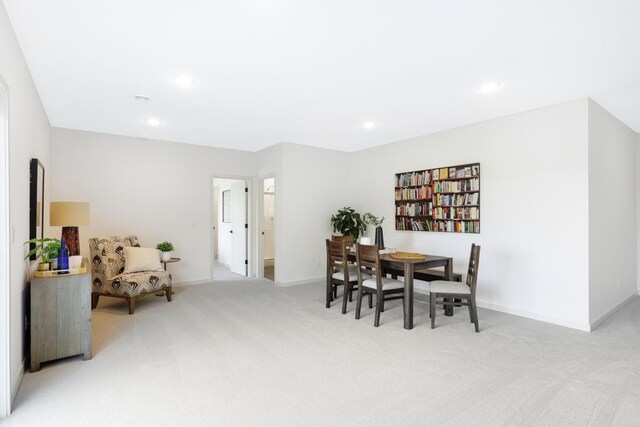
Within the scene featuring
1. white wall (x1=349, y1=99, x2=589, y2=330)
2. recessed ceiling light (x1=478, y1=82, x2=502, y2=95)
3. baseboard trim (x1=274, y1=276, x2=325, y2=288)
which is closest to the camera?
Answer: recessed ceiling light (x1=478, y1=82, x2=502, y2=95)

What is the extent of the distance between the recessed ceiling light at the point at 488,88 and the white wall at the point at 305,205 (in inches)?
127

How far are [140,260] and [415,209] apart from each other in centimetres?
401

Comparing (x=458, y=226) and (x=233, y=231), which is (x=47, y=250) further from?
(x=458, y=226)

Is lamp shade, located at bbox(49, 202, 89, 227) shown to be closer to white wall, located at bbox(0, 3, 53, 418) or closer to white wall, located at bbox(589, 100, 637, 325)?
white wall, located at bbox(0, 3, 53, 418)

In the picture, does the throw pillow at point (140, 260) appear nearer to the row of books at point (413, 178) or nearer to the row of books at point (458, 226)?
the row of books at point (413, 178)

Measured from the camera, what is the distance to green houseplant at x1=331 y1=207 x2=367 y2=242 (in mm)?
6211

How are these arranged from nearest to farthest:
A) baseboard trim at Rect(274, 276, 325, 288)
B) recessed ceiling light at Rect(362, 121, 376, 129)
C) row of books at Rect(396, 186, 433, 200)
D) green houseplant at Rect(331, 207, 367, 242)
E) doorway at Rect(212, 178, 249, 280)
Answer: recessed ceiling light at Rect(362, 121, 376, 129) < row of books at Rect(396, 186, 433, 200) < baseboard trim at Rect(274, 276, 325, 288) < green houseplant at Rect(331, 207, 367, 242) < doorway at Rect(212, 178, 249, 280)

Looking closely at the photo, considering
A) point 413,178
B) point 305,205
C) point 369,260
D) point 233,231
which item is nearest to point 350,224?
point 305,205

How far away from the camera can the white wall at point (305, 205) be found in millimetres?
5910

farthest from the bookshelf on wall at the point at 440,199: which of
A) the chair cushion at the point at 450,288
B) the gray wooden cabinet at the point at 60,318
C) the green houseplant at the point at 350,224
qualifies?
the gray wooden cabinet at the point at 60,318

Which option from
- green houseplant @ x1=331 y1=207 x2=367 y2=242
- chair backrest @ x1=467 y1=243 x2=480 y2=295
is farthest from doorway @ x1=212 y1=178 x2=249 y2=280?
chair backrest @ x1=467 y1=243 x2=480 y2=295

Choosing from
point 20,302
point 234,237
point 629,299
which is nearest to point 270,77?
point 20,302

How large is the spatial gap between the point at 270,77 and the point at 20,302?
104 inches

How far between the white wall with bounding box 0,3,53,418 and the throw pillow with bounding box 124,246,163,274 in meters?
1.67
